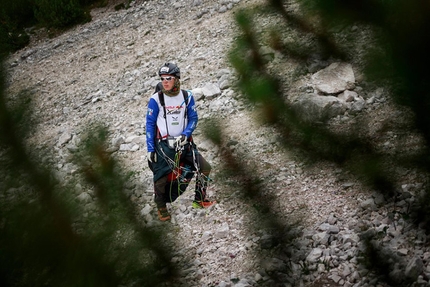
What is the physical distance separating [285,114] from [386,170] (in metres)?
0.37

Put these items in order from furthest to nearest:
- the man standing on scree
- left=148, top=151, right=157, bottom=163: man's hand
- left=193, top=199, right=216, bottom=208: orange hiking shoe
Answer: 1. left=193, top=199, right=216, bottom=208: orange hiking shoe
2. left=148, top=151, right=157, bottom=163: man's hand
3. the man standing on scree

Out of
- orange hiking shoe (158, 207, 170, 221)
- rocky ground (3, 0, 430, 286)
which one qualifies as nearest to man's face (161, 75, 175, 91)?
rocky ground (3, 0, 430, 286)

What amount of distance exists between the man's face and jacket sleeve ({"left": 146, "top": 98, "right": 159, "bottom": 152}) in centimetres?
19

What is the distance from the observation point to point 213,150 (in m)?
1.67

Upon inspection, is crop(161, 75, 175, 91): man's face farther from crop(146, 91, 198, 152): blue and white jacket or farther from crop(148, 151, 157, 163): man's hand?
crop(148, 151, 157, 163): man's hand

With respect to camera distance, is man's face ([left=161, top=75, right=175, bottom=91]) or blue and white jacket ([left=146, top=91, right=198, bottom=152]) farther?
blue and white jacket ([left=146, top=91, right=198, bottom=152])

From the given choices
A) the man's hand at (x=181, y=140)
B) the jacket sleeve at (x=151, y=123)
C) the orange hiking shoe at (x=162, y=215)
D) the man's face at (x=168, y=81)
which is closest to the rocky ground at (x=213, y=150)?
the orange hiking shoe at (x=162, y=215)

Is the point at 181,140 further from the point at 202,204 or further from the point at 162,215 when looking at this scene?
the point at 162,215

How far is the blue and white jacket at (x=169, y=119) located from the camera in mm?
4645

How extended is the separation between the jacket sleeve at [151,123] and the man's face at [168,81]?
188mm

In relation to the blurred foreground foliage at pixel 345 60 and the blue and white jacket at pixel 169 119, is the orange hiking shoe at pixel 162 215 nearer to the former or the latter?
the blurred foreground foliage at pixel 345 60

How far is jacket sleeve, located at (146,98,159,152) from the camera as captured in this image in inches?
183

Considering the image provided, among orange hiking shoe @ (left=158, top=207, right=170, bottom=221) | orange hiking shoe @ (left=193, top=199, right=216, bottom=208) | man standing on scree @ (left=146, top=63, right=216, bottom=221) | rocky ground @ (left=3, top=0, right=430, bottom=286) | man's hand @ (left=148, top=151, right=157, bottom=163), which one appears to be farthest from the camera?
orange hiking shoe @ (left=193, top=199, right=216, bottom=208)

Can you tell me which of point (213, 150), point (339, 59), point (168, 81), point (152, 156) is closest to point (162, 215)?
point (213, 150)
